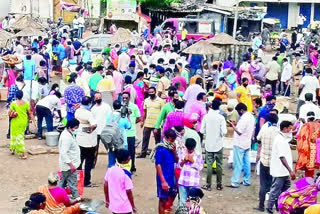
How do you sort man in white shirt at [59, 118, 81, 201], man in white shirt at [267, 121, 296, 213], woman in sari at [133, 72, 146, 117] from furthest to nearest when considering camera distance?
woman in sari at [133, 72, 146, 117]
man in white shirt at [59, 118, 81, 201]
man in white shirt at [267, 121, 296, 213]

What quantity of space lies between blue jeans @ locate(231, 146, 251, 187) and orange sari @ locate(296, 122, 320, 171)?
94cm

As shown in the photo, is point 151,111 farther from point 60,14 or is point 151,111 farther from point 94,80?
point 60,14

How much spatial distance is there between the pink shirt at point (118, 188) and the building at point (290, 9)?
34.1 metres

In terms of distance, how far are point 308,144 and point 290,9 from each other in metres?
33.3

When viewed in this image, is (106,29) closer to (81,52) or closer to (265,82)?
(81,52)

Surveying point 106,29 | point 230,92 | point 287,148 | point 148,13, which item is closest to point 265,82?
point 230,92

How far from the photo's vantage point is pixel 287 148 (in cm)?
939

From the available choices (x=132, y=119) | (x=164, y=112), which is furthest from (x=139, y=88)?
(x=132, y=119)

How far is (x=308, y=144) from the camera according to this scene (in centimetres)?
1076

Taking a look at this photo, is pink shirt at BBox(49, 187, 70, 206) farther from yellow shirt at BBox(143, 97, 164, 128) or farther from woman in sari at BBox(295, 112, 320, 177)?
woman in sari at BBox(295, 112, 320, 177)

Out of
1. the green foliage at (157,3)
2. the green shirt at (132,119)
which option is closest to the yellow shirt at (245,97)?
the green shirt at (132,119)

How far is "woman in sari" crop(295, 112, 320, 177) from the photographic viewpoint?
10.7 meters

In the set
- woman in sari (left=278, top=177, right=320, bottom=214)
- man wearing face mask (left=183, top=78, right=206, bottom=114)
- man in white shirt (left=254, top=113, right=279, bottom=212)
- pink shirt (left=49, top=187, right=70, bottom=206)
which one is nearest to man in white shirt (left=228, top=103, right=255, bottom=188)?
man in white shirt (left=254, top=113, right=279, bottom=212)

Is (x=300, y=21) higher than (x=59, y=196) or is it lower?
higher
